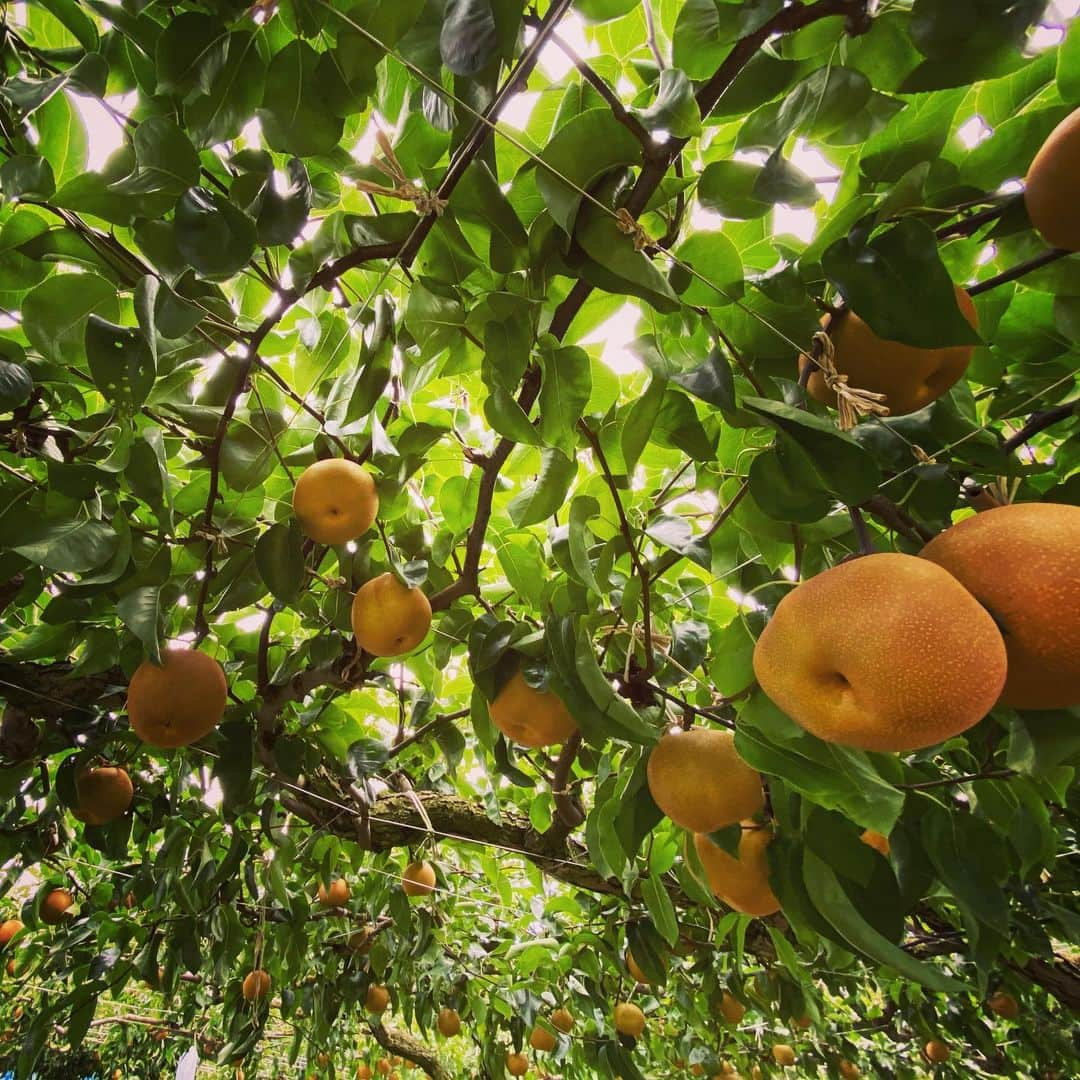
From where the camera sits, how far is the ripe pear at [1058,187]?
577mm

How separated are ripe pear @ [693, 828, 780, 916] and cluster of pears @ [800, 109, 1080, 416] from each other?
69cm

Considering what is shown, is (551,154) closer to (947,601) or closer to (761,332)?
(761,332)

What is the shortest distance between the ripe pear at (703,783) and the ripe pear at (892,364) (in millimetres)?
478

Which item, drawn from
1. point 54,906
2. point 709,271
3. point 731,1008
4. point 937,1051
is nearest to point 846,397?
point 709,271

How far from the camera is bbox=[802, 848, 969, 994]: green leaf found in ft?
1.92

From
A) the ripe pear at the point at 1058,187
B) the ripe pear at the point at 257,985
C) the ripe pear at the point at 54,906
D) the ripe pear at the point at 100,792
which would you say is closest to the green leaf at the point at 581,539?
the ripe pear at the point at 1058,187

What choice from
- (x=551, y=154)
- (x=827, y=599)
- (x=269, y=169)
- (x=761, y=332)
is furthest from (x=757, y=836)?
(x=269, y=169)

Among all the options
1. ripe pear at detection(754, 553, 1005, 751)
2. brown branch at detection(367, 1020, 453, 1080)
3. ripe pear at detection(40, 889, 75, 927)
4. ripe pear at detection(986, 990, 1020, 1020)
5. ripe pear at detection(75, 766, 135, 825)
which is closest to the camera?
ripe pear at detection(754, 553, 1005, 751)

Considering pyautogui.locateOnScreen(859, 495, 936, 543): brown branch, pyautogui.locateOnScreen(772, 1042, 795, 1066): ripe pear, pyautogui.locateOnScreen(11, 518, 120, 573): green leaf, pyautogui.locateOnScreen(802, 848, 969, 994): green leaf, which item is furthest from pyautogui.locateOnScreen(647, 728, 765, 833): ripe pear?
pyautogui.locateOnScreen(772, 1042, 795, 1066): ripe pear

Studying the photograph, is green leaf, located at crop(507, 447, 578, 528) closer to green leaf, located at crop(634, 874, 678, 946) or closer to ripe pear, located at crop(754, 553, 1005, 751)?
ripe pear, located at crop(754, 553, 1005, 751)

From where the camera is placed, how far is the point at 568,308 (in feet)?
2.76

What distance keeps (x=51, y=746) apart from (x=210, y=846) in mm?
Answer: 674

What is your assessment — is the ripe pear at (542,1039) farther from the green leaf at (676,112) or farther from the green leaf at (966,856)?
the green leaf at (676,112)

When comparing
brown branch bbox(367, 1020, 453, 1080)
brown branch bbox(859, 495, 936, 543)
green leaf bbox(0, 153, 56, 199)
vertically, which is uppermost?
green leaf bbox(0, 153, 56, 199)
